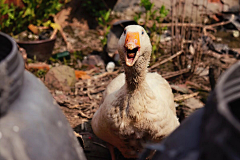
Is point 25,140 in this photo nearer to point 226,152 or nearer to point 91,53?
point 226,152

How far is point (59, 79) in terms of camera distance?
4.77 meters

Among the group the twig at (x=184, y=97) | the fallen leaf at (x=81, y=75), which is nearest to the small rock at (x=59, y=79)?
the fallen leaf at (x=81, y=75)

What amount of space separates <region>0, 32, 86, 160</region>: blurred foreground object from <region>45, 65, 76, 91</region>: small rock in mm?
3792

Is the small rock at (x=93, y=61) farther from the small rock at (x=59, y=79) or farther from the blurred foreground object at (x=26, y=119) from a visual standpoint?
the blurred foreground object at (x=26, y=119)

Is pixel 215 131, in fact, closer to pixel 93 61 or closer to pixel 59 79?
pixel 59 79

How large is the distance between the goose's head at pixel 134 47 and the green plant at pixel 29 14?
450 centimetres

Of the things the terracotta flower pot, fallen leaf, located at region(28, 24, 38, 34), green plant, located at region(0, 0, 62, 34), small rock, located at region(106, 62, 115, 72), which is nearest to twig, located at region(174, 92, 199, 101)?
small rock, located at region(106, 62, 115, 72)

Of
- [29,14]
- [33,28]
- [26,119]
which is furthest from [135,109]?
[29,14]

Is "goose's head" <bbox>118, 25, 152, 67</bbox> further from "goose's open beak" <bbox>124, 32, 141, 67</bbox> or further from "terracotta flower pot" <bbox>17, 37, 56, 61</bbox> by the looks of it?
"terracotta flower pot" <bbox>17, 37, 56, 61</bbox>

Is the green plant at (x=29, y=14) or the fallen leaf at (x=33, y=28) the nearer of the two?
the green plant at (x=29, y=14)

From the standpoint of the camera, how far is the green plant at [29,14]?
6.33m

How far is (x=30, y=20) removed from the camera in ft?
22.4

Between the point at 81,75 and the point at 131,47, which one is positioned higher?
the point at 131,47

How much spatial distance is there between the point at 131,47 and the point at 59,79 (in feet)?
8.89
